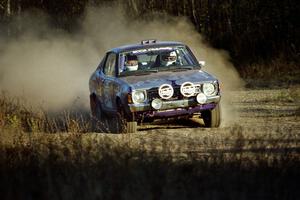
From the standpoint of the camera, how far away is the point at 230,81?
26.7 meters

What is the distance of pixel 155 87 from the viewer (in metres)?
14.1

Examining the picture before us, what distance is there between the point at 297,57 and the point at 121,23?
29.3 feet

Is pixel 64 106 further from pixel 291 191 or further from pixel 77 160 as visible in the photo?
pixel 291 191

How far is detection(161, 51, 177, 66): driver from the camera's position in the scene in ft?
50.7

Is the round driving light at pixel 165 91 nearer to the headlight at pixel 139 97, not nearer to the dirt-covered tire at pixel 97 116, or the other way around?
the headlight at pixel 139 97

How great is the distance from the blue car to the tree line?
44.3 ft

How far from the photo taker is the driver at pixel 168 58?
1546 cm

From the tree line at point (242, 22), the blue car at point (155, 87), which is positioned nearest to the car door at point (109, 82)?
the blue car at point (155, 87)

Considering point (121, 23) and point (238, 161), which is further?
point (121, 23)

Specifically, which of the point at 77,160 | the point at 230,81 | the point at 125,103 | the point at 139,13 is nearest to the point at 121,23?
the point at 139,13

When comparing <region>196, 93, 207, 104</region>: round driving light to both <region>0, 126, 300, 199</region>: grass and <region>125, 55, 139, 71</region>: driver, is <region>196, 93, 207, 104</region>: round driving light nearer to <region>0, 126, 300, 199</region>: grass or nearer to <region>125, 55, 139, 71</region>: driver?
<region>125, 55, 139, 71</region>: driver

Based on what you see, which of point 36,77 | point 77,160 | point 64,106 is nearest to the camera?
point 77,160

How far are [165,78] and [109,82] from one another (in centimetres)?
152

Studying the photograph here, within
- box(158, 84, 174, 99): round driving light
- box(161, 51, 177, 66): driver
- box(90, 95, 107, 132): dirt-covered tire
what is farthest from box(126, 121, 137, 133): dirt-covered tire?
box(161, 51, 177, 66): driver
